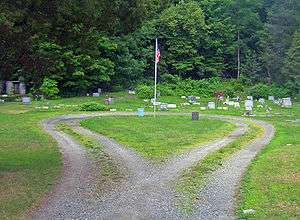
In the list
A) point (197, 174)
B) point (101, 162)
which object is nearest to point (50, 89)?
point (101, 162)

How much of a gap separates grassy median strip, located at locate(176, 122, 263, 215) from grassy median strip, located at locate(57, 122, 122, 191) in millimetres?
1614

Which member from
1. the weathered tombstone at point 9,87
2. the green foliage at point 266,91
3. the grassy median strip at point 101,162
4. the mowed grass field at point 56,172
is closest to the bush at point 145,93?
the green foliage at point 266,91

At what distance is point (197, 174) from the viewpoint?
12.8 metres

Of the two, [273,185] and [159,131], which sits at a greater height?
[159,131]

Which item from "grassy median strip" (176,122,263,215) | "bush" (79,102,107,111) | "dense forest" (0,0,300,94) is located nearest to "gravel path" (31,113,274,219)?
"grassy median strip" (176,122,263,215)

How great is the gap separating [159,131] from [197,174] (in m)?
10.8

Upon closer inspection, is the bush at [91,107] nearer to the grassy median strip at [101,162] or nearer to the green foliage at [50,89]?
the green foliage at [50,89]

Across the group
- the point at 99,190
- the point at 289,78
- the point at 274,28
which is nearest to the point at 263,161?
the point at 99,190

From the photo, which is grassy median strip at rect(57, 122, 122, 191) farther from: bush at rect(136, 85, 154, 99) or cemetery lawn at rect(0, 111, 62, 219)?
bush at rect(136, 85, 154, 99)

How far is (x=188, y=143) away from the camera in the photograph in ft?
63.5

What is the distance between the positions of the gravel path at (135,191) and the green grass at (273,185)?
1.08 feet

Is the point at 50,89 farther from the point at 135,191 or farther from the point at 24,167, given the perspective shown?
the point at 135,191

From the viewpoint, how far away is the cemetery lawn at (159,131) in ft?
59.6

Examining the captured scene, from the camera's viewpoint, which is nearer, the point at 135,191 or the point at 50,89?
the point at 135,191
